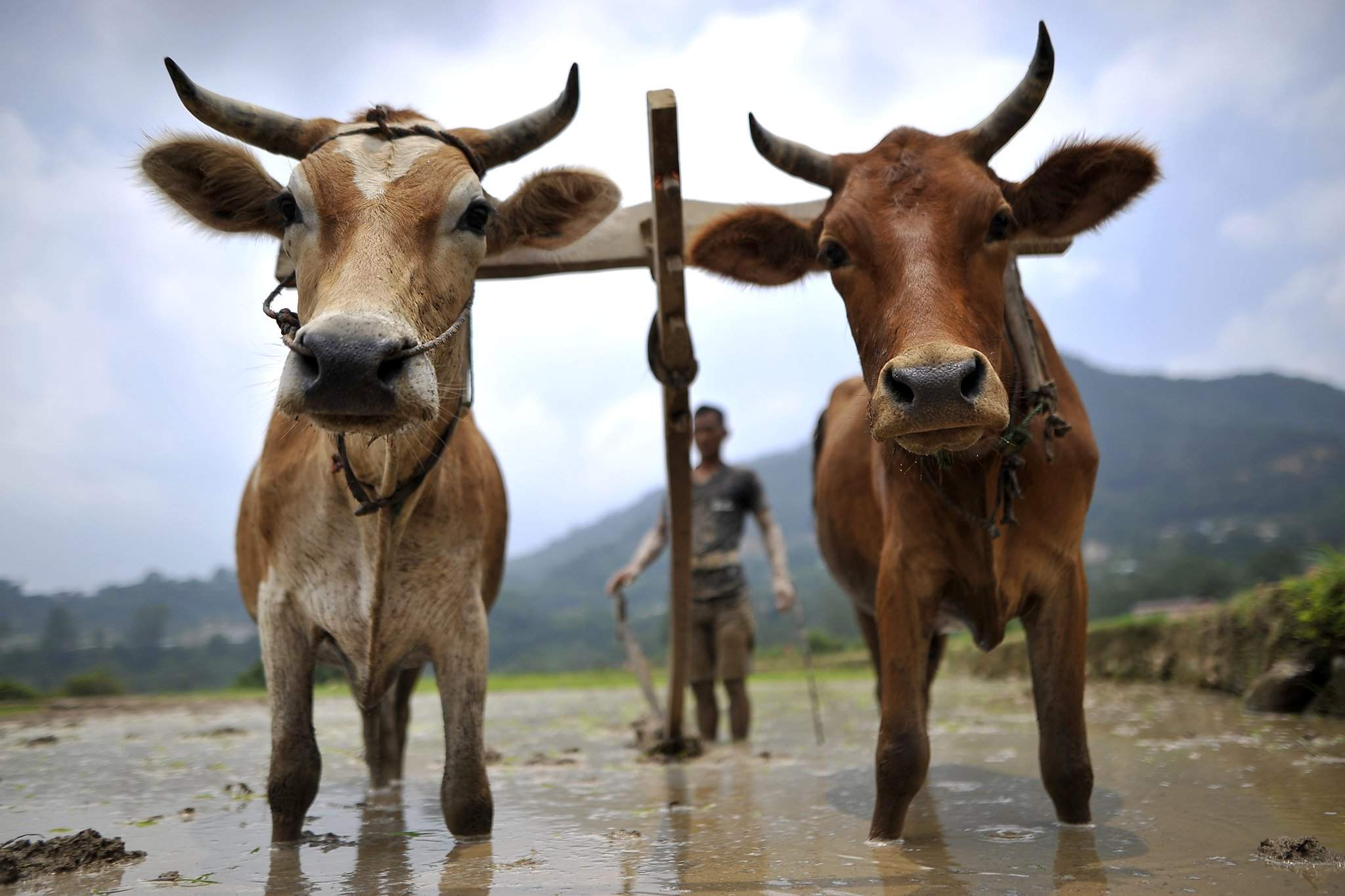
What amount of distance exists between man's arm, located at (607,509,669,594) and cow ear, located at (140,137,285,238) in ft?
12.6

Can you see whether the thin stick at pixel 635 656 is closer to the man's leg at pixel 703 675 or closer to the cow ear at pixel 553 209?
the man's leg at pixel 703 675

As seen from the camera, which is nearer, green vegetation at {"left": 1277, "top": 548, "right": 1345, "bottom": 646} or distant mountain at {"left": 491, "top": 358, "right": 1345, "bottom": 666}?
green vegetation at {"left": 1277, "top": 548, "right": 1345, "bottom": 646}

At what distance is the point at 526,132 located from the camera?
405 centimetres

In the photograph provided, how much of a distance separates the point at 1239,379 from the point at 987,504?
202352 millimetres

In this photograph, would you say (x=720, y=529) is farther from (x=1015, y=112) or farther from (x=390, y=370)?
(x=390, y=370)

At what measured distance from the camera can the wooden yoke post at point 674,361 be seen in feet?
15.3

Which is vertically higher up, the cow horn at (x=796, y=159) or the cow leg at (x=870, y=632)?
the cow horn at (x=796, y=159)

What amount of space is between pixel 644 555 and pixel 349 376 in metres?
5.26

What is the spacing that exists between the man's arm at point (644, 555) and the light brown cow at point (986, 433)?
3270 millimetres

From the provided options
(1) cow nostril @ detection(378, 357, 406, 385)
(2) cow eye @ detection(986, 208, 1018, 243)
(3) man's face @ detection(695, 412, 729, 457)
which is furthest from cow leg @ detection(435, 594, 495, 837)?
(3) man's face @ detection(695, 412, 729, 457)

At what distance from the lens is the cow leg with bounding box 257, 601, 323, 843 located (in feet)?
12.8

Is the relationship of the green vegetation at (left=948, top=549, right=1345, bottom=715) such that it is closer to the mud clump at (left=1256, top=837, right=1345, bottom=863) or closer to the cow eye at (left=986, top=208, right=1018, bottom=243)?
the mud clump at (left=1256, top=837, right=1345, bottom=863)

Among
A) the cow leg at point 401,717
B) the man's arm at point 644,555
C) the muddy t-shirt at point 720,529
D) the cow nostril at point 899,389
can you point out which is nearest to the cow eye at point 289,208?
the cow nostril at point 899,389

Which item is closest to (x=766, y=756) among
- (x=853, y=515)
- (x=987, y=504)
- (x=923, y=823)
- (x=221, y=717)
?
(x=853, y=515)
